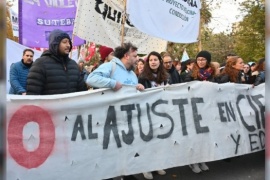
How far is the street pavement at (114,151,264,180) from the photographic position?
5152 mm

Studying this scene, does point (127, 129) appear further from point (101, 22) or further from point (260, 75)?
point (260, 75)

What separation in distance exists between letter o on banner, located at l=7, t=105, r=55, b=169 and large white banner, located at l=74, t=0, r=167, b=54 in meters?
2.99

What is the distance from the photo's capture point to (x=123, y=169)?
172 inches

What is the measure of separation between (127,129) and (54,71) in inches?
39.0

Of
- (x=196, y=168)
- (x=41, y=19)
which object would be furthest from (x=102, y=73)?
(x=41, y=19)

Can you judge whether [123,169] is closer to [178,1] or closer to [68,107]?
[68,107]

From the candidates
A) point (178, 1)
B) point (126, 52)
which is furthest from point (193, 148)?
point (178, 1)

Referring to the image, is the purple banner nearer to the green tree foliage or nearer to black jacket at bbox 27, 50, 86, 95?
black jacket at bbox 27, 50, 86, 95

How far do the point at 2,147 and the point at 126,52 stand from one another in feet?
11.7

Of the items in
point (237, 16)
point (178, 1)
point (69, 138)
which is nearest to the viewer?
point (69, 138)

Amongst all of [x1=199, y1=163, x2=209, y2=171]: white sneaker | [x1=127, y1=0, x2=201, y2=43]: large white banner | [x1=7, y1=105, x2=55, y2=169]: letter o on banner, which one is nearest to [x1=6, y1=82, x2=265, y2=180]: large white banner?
[x1=7, y1=105, x2=55, y2=169]: letter o on banner

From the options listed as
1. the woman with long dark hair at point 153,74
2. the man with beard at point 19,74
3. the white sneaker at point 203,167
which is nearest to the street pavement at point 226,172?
the white sneaker at point 203,167

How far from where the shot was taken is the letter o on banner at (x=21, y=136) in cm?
370

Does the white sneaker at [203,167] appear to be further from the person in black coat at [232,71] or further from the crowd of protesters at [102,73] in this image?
the person in black coat at [232,71]
